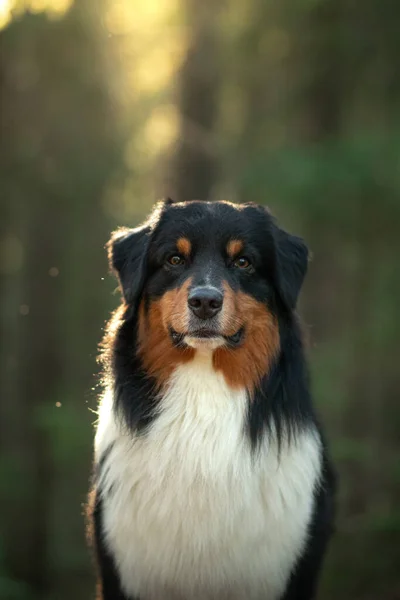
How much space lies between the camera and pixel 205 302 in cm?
408

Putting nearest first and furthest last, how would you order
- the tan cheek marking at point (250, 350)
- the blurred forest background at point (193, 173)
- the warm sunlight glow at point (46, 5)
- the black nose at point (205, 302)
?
the black nose at point (205, 302)
the tan cheek marking at point (250, 350)
the warm sunlight glow at point (46, 5)
the blurred forest background at point (193, 173)

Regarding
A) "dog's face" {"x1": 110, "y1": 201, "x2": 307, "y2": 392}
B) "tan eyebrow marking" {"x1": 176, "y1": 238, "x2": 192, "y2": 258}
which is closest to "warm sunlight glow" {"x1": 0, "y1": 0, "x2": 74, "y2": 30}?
"dog's face" {"x1": 110, "y1": 201, "x2": 307, "y2": 392}

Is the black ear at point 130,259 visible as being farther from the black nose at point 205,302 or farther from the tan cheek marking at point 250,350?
the tan cheek marking at point 250,350

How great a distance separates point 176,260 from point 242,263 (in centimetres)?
35

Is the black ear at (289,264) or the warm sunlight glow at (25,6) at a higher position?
the warm sunlight glow at (25,6)

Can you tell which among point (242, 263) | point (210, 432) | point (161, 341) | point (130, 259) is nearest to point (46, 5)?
point (130, 259)

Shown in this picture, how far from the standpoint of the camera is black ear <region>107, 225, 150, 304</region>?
4.46 m

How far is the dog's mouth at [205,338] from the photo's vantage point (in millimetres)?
4172

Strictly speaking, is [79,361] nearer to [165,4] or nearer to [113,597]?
[165,4]

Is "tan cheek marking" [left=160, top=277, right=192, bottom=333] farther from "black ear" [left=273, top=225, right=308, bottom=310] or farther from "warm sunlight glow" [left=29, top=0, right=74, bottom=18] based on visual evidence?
"warm sunlight glow" [left=29, top=0, right=74, bottom=18]

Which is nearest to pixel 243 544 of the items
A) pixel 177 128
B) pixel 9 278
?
pixel 177 128

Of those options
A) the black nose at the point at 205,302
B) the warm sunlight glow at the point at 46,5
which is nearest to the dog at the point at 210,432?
the black nose at the point at 205,302

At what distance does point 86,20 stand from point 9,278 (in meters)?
5.18

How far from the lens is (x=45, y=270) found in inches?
463
